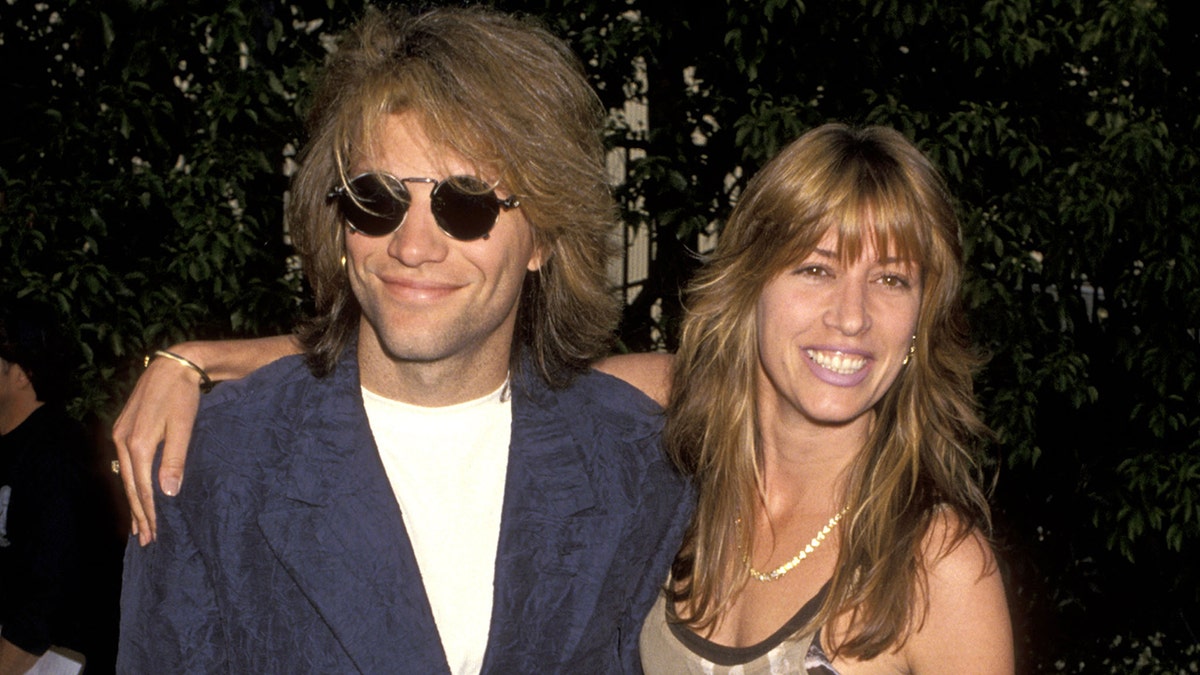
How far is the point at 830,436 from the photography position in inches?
117

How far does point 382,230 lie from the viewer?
2633 millimetres

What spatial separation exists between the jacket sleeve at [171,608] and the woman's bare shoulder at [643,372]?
42.4 inches

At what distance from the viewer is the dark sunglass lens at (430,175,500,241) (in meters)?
2.62

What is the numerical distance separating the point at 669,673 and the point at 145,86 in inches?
106

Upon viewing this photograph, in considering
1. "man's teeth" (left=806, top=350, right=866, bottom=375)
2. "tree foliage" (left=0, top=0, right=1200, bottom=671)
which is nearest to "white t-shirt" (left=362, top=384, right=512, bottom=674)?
"man's teeth" (left=806, top=350, right=866, bottom=375)

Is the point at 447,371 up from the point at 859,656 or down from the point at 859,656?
up

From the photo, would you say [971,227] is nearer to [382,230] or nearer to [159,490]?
[382,230]

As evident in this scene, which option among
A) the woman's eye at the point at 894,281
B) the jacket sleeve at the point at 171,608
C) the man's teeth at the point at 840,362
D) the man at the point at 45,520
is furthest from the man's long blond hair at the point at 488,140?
the man at the point at 45,520

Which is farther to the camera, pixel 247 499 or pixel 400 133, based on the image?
pixel 400 133

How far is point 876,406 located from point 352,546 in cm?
Result: 125

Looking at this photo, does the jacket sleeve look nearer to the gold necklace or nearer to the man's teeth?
the gold necklace

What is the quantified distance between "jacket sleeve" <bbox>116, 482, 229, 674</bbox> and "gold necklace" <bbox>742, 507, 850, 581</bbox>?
114 cm

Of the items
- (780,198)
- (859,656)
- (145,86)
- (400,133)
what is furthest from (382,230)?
(145,86)

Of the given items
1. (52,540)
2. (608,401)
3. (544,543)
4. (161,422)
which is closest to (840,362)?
(608,401)
